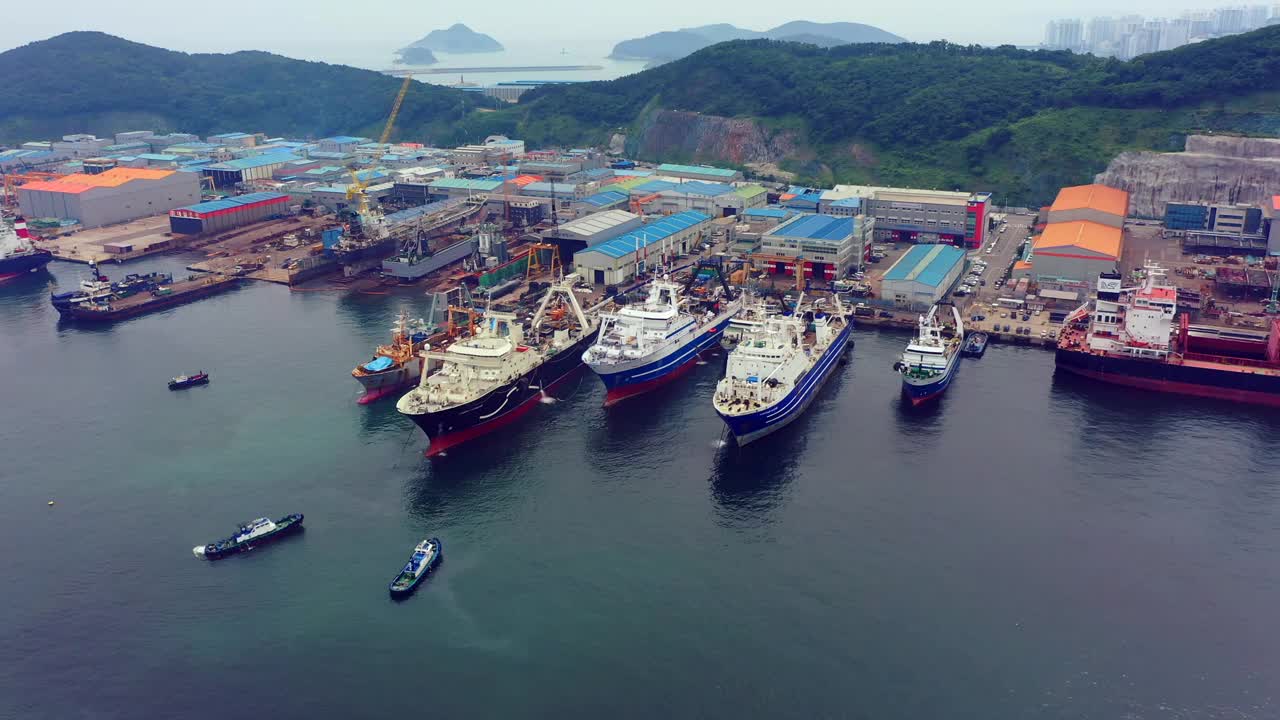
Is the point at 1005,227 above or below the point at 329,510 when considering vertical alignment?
above

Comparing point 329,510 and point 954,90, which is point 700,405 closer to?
point 329,510

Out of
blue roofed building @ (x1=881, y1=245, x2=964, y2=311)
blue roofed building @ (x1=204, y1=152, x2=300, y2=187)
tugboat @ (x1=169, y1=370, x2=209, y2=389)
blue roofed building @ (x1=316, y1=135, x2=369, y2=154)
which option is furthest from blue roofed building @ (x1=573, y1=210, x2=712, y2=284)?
blue roofed building @ (x1=316, y1=135, x2=369, y2=154)

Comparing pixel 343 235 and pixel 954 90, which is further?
pixel 954 90

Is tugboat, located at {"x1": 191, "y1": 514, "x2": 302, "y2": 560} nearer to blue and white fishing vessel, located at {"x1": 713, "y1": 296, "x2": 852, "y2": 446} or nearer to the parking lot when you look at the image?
blue and white fishing vessel, located at {"x1": 713, "y1": 296, "x2": 852, "y2": 446}

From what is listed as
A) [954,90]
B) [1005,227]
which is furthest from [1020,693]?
[954,90]

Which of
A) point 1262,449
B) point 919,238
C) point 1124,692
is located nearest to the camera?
point 1124,692

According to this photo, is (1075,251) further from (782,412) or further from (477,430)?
(477,430)

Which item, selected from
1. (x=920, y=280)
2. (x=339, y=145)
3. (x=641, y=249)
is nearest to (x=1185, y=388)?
(x=920, y=280)
